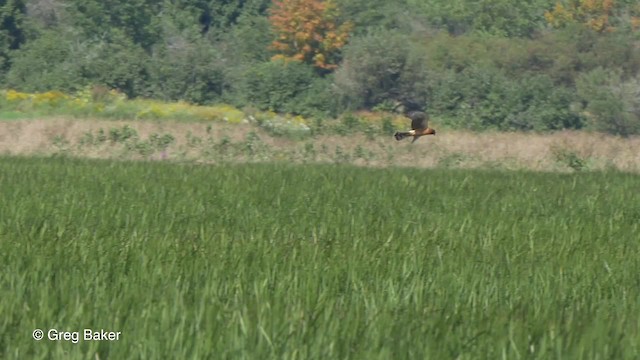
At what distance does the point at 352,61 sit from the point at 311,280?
4820 centimetres

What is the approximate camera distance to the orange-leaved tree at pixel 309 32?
59.9 m

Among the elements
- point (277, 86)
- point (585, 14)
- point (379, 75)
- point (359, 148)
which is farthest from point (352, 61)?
point (359, 148)

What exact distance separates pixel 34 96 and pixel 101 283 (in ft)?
133

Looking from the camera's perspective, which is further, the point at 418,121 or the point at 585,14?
the point at 585,14

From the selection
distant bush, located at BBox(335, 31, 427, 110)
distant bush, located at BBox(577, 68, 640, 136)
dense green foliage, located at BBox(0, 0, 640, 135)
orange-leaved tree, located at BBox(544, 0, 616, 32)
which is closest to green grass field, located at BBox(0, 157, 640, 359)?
distant bush, located at BBox(577, 68, 640, 136)

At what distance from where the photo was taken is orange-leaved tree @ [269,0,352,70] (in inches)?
2360

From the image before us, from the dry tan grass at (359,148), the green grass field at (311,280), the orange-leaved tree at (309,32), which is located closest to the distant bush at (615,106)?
the dry tan grass at (359,148)

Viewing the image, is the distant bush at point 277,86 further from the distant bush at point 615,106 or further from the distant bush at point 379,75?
the distant bush at point 615,106

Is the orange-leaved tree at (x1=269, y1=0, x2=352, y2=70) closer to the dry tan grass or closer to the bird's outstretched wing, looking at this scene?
the dry tan grass

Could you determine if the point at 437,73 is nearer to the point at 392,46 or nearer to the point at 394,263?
the point at 392,46

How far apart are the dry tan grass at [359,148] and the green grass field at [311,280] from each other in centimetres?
2182

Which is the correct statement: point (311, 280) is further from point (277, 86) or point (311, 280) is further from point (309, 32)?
point (309, 32)

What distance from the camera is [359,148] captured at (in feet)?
115

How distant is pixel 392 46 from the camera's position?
53.6m
